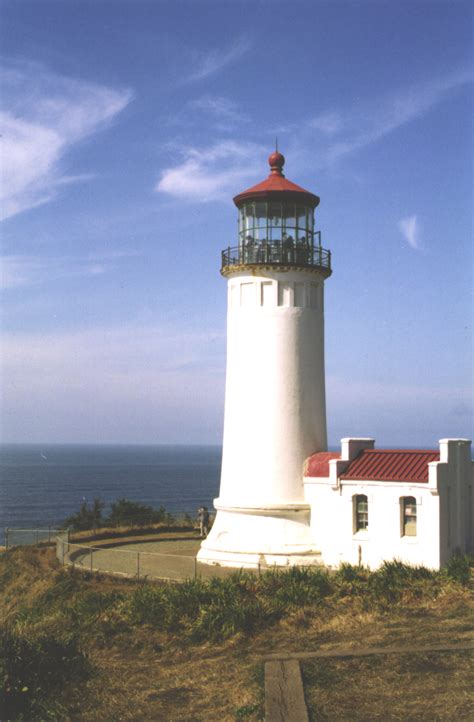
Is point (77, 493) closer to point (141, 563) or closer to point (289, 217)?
point (141, 563)

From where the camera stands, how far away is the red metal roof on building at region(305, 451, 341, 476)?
76.1 ft

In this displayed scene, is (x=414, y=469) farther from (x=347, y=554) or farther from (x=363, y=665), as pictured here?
(x=363, y=665)

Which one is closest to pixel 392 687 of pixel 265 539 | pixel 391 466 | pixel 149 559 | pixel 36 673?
pixel 36 673

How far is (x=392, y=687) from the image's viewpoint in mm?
10898

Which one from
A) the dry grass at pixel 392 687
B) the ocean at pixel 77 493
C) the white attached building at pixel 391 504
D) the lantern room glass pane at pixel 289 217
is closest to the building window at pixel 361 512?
the white attached building at pixel 391 504

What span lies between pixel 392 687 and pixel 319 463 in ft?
41.3

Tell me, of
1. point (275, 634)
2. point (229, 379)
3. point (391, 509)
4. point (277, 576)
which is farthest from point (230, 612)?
point (229, 379)

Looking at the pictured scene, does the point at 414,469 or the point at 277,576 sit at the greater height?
the point at 414,469

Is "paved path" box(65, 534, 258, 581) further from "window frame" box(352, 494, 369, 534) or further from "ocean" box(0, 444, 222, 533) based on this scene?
"ocean" box(0, 444, 222, 533)

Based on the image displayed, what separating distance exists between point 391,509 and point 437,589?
408 cm

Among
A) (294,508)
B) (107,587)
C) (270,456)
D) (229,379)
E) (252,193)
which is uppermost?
(252,193)

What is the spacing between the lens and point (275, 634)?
14.8 m

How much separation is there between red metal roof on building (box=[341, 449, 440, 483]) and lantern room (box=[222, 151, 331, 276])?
5936mm

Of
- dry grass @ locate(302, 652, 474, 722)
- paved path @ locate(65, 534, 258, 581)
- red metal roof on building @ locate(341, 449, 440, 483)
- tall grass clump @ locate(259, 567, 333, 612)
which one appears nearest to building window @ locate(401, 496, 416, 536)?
red metal roof on building @ locate(341, 449, 440, 483)
